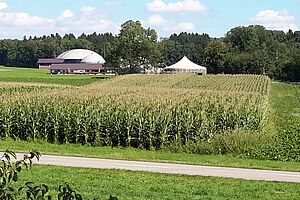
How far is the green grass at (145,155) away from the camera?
20266 millimetres

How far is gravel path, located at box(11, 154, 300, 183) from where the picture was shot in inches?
678

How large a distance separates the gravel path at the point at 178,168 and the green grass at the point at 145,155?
1.05 metres

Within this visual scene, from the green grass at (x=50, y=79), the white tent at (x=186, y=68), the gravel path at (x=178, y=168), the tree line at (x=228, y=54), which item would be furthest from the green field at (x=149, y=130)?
the white tent at (x=186, y=68)

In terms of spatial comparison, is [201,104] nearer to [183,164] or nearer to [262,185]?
[183,164]

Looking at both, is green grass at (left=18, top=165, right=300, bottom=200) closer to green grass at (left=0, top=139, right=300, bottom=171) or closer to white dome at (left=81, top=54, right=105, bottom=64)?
green grass at (left=0, top=139, right=300, bottom=171)

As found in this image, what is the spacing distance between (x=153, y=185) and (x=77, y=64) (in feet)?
510

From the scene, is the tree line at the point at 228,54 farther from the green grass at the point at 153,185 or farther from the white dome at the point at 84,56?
the green grass at the point at 153,185

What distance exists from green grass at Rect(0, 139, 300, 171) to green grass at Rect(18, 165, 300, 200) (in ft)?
13.1

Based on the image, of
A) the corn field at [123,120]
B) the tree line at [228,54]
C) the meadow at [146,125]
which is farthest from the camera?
Answer: the tree line at [228,54]

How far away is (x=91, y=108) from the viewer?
90.8ft

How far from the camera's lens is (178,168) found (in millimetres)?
18531

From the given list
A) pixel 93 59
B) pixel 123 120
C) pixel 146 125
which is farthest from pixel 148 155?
pixel 93 59

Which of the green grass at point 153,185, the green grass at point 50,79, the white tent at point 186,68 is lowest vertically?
the green grass at point 50,79

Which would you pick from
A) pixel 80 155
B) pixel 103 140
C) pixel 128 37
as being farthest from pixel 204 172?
pixel 128 37
